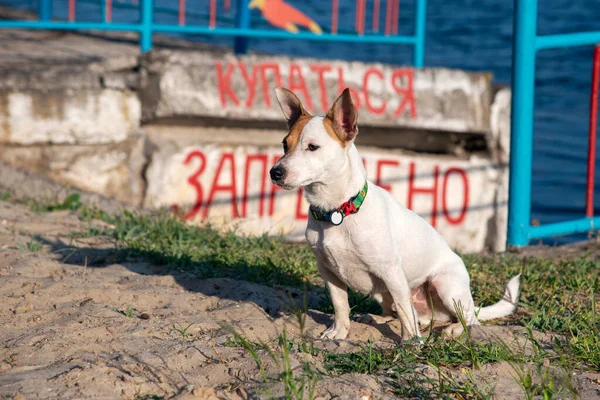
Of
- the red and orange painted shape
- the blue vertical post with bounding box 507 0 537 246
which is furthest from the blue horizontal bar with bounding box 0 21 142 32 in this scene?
the blue vertical post with bounding box 507 0 537 246

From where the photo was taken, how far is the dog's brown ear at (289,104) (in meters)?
3.19

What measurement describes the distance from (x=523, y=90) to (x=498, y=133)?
1.72 metres

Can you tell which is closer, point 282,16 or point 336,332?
point 336,332

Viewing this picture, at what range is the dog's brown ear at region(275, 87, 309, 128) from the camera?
3.19 m

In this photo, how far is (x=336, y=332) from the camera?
3.25m

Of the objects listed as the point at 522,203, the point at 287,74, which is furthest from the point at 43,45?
the point at 522,203

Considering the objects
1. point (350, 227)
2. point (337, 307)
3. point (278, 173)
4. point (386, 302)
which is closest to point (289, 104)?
point (278, 173)

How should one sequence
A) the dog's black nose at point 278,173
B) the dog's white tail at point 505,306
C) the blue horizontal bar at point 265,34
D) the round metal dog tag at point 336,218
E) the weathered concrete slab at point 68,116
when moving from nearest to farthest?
the dog's black nose at point 278,173 → the round metal dog tag at point 336,218 → the dog's white tail at point 505,306 → the weathered concrete slab at point 68,116 → the blue horizontal bar at point 265,34

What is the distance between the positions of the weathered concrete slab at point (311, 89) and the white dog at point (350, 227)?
290cm

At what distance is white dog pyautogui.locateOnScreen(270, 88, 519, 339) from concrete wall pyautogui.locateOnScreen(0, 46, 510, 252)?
8.49 feet

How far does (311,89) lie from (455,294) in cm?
317

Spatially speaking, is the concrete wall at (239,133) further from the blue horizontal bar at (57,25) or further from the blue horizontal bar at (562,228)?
the blue horizontal bar at (562,228)

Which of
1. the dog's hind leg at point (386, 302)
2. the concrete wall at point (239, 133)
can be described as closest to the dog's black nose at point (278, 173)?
the dog's hind leg at point (386, 302)

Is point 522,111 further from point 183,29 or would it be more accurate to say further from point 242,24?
point 242,24
